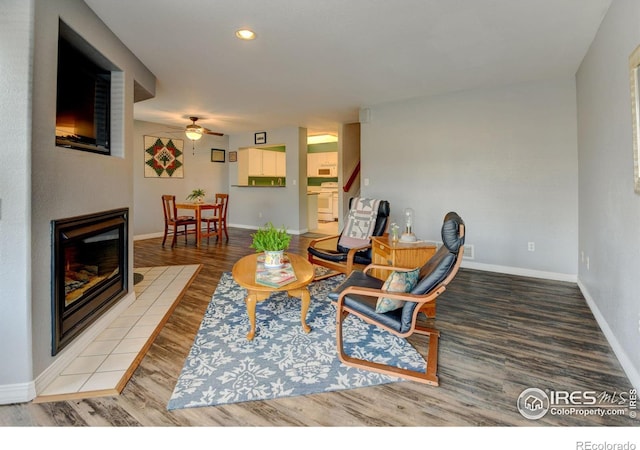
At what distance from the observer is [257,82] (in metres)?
3.97

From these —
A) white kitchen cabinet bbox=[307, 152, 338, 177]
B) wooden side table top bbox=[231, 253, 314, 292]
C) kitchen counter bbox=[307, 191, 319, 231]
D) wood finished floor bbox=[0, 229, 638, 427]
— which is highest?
white kitchen cabinet bbox=[307, 152, 338, 177]

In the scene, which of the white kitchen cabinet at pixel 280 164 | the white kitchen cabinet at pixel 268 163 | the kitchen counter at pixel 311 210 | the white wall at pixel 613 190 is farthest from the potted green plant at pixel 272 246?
the white kitchen cabinet at pixel 280 164

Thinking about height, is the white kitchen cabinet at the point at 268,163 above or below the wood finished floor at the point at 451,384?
above

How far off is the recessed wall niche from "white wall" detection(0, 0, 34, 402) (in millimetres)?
418

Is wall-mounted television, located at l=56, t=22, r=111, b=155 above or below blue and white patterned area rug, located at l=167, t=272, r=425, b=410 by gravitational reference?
above

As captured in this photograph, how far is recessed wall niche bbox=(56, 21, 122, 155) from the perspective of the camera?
2.11 metres

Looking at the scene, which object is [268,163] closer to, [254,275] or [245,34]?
[245,34]

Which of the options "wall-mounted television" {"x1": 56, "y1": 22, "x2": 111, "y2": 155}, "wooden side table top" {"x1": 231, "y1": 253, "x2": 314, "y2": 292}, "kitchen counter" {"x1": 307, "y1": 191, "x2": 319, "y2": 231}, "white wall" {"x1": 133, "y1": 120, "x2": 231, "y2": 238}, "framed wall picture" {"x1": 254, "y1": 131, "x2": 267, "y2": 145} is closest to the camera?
"wall-mounted television" {"x1": 56, "y1": 22, "x2": 111, "y2": 155}

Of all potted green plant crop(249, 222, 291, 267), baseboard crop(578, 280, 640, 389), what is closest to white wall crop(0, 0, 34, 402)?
potted green plant crop(249, 222, 291, 267)

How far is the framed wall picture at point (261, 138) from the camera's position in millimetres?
7457

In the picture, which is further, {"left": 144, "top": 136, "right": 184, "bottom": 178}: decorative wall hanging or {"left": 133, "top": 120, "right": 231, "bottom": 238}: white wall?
{"left": 144, "top": 136, "right": 184, "bottom": 178}: decorative wall hanging

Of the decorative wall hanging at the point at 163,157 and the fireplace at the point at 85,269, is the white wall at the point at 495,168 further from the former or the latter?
the decorative wall hanging at the point at 163,157

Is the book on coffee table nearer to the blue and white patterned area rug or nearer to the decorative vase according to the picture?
the decorative vase

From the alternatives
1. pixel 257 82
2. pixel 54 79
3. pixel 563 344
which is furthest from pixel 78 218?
pixel 563 344
